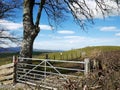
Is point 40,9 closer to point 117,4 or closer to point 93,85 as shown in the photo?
point 117,4

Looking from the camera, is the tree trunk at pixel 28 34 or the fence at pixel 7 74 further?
the tree trunk at pixel 28 34

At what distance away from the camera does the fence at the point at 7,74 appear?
20656mm

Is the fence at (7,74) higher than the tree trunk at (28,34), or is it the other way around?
the tree trunk at (28,34)

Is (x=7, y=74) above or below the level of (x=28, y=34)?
below

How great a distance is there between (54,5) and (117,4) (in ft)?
16.9

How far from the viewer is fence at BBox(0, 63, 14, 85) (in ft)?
67.8

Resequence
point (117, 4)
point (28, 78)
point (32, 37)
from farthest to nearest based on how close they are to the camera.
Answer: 1. point (117, 4)
2. point (32, 37)
3. point (28, 78)

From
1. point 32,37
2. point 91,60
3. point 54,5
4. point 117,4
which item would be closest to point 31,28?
point 32,37

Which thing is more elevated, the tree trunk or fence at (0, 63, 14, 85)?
the tree trunk

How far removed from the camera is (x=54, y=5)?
29.7 meters

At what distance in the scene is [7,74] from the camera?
2098cm

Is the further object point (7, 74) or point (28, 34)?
point (28, 34)

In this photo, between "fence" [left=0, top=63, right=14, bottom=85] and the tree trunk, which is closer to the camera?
"fence" [left=0, top=63, right=14, bottom=85]

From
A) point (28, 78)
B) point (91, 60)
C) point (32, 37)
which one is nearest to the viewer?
point (91, 60)
